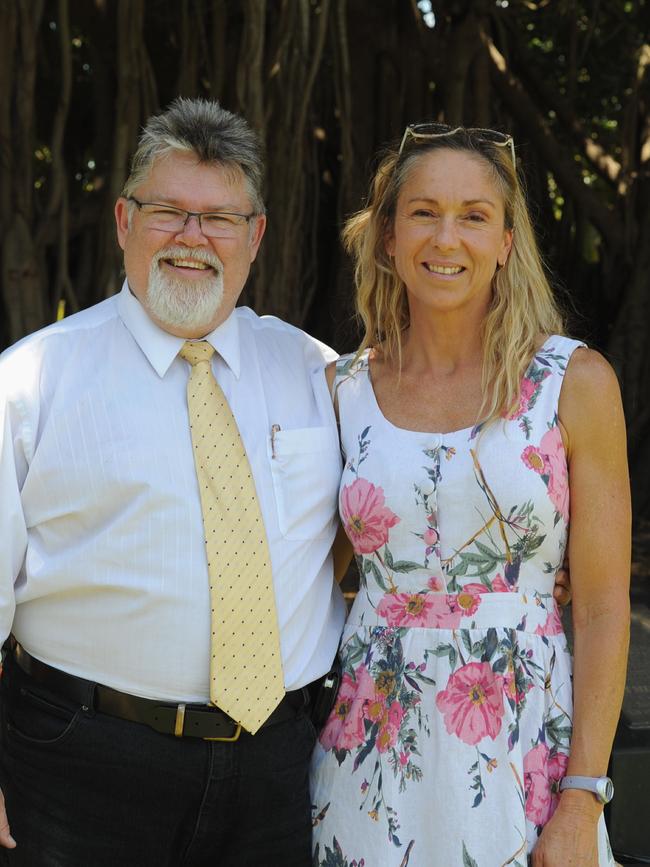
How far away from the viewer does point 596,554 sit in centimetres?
159

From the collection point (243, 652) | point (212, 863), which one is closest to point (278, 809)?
point (212, 863)

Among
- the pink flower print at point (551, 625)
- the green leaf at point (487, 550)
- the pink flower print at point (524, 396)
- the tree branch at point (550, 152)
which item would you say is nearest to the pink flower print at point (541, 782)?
the pink flower print at point (551, 625)

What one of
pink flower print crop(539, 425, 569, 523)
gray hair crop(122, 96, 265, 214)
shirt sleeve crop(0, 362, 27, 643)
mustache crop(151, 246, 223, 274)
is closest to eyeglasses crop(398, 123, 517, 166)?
gray hair crop(122, 96, 265, 214)

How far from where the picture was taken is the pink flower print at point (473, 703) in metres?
1.55

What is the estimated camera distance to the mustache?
1667mm

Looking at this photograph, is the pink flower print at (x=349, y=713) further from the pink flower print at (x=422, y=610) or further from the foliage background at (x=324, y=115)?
the foliage background at (x=324, y=115)

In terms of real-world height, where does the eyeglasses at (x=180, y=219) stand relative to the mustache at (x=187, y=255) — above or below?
above

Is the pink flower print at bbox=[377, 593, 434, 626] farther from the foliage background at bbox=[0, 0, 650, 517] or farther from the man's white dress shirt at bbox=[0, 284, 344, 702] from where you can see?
the foliage background at bbox=[0, 0, 650, 517]

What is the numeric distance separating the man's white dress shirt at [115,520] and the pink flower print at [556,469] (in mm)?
378

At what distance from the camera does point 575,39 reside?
13.6 ft

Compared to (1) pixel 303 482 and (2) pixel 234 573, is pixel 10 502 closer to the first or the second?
(2) pixel 234 573

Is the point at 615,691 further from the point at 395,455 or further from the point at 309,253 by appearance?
the point at 309,253

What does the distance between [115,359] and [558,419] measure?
0.67 metres

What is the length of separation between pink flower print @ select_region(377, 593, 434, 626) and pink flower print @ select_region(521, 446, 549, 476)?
25 cm
